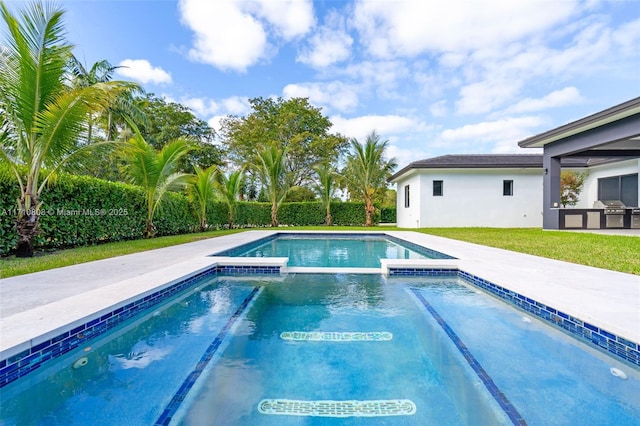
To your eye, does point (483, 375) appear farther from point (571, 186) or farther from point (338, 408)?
point (571, 186)

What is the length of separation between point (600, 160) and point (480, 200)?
20.9 feet

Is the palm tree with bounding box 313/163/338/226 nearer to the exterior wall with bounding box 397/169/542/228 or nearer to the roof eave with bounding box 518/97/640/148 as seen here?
the exterior wall with bounding box 397/169/542/228

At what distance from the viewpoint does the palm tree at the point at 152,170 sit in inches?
382

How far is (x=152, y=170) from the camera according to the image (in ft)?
33.0

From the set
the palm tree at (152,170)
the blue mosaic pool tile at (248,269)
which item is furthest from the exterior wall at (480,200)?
the blue mosaic pool tile at (248,269)

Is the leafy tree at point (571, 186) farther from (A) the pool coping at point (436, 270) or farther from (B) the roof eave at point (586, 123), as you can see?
(A) the pool coping at point (436, 270)

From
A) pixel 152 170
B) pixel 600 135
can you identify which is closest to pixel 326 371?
pixel 152 170

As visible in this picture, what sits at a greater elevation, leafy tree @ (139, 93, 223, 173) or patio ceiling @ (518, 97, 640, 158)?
leafy tree @ (139, 93, 223, 173)

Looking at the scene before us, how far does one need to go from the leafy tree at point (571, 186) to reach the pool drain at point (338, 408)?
2152cm

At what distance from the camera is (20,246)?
20.9ft

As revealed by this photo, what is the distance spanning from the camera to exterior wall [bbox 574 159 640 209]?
14750mm

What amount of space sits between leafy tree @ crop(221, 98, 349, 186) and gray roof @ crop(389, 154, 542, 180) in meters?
9.35

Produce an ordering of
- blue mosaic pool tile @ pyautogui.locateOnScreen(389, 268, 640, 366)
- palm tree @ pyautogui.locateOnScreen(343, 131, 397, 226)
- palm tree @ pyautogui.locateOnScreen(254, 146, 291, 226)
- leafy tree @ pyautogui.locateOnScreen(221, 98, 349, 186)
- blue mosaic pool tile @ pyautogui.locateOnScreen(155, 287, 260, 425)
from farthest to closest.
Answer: leafy tree @ pyautogui.locateOnScreen(221, 98, 349, 186), palm tree @ pyautogui.locateOnScreen(343, 131, 397, 226), palm tree @ pyautogui.locateOnScreen(254, 146, 291, 226), blue mosaic pool tile @ pyautogui.locateOnScreen(389, 268, 640, 366), blue mosaic pool tile @ pyautogui.locateOnScreen(155, 287, 260, 425)

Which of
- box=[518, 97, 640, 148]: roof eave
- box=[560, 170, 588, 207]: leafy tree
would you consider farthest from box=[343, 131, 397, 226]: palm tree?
box=[560, 170, 588, 207]: leafy tree
